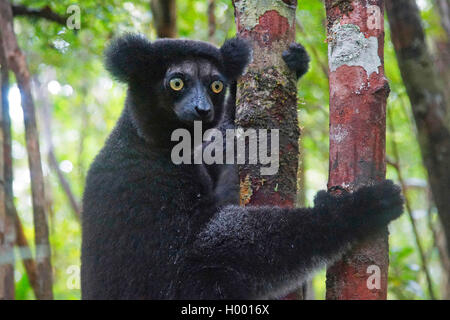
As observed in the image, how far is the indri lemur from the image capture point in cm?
289

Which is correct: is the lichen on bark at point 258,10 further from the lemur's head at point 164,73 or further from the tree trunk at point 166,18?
the tree trunk at point 166,18

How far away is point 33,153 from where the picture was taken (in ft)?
18.0

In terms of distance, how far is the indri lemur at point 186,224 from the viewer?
2.89 metres

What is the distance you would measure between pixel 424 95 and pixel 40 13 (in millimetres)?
5423

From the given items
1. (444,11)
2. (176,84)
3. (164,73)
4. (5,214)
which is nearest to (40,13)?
(5,214)

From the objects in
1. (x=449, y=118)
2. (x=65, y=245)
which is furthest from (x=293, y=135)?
(x=65, y=245)

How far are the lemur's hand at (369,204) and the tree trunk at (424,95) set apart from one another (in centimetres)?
39

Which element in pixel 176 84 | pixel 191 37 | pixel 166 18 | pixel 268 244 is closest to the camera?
pixel 268 244

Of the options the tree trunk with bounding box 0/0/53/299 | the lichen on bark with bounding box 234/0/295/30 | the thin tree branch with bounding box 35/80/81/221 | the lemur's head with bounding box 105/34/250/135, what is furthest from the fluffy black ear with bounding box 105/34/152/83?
the thin tree branch with bounding box 35/80/81/221

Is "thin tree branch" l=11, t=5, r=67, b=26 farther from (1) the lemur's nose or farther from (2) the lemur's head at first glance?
(1) the lemur's nose

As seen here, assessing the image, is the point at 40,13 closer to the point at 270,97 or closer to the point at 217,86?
the point at 217,86

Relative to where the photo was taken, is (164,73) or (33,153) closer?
(164,73)

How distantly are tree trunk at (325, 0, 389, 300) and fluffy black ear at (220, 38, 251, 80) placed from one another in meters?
0.92

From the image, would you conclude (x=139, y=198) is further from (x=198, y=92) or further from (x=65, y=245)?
(x=65, y=245)
